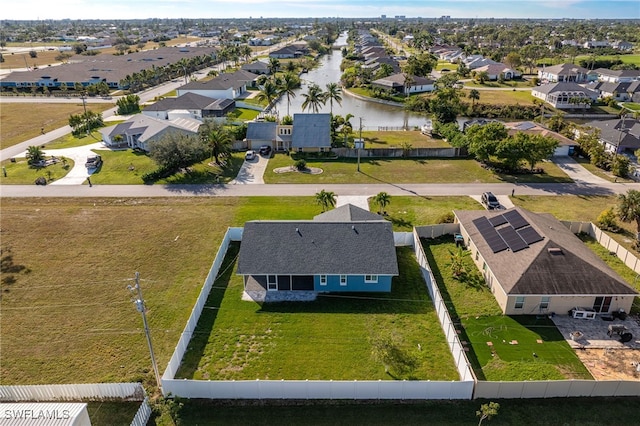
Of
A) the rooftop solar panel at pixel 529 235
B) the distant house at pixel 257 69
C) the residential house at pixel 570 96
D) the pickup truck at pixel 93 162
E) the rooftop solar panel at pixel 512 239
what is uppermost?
the distant house at pixel 257 69

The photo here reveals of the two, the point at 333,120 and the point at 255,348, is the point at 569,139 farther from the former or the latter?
the point at 255,348

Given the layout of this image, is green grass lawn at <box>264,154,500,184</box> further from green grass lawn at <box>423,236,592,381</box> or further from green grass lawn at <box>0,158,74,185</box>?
green grass lawn at <box>0,158,74,185</box>

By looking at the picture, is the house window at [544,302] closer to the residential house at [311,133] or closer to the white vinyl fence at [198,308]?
the white vinyl fence at [198,308]

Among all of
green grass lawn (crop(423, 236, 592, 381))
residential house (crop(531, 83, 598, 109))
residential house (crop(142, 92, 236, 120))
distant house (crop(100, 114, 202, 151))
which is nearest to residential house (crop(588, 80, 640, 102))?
residential house (crop(531, 83, 598, 109))

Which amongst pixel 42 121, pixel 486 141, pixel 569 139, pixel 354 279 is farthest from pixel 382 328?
pixel 42 121

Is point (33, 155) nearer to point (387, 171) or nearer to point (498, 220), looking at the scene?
point (387, 171)

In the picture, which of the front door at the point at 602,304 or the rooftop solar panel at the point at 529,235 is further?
the rooftop solar panel at the point at 529,235

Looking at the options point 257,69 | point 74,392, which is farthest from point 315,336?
point 257,69

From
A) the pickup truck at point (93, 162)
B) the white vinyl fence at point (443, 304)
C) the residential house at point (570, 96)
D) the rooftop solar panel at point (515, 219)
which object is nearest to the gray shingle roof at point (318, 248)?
the white vinyl fence at point (443, 304)
